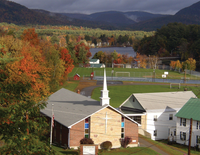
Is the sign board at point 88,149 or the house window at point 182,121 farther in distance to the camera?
the house window at point 182,121

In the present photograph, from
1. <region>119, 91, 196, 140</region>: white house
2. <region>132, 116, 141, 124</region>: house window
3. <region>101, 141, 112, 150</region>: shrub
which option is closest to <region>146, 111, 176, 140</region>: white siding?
<region>119, 91, 196, 140</region>: white house

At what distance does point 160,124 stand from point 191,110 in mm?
5286

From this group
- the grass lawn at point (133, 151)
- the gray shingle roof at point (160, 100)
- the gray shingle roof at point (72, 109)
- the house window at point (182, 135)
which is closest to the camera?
the grass lawn at point (133, 151)

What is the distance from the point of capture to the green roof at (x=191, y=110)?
45375mm

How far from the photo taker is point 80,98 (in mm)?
41344

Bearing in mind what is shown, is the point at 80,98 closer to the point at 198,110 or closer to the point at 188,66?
the point at 198,110

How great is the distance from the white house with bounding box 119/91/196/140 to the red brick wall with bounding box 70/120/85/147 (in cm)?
1462

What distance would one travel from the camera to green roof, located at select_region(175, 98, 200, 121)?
45.4 m

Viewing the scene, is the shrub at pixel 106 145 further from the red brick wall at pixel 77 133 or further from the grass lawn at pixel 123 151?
the red brick wall at pixel 77 133

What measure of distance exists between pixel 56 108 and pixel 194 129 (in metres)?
20.7

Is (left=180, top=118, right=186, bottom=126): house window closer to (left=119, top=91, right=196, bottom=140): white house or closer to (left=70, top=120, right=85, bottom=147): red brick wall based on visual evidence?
(left=119, top=91, right=196, bottom=140): white house

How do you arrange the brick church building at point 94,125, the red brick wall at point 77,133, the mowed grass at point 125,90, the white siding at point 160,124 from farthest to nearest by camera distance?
the mowed grass at point 125,90 → the white siding at point 160,124 → the brick church building at point 94,125 → the red brick wall at point 77,133

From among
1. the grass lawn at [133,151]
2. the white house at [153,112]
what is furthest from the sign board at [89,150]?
the white house at [153,112]

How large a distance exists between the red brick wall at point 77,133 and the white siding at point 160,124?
55.7 ft
